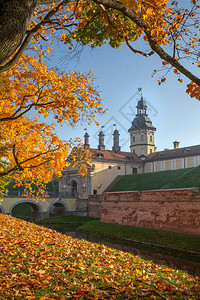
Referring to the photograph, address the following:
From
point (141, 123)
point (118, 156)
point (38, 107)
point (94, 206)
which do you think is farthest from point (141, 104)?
point (38, 107)

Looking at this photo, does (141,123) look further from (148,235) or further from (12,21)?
(12,21)

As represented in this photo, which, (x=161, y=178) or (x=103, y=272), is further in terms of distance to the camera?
(x=161, y=178)

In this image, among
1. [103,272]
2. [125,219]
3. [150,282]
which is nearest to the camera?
[150,282]

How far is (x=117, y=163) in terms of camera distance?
1901 inches

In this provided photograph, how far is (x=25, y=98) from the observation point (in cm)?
759

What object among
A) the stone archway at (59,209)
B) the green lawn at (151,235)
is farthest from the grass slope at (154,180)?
the green lawn at (151,235)

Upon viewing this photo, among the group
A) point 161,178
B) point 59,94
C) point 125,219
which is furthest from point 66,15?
point 161,178

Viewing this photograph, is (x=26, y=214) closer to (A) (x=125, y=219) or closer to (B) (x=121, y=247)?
(A) (x=125, y=219)

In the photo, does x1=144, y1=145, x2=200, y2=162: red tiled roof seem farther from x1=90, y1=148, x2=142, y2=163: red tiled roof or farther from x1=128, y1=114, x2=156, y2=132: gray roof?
x1=128, y1=114, x2=156, y2=132: gray roof

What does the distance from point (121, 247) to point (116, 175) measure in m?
27.5

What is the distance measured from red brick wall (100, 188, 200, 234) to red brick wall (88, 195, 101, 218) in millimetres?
7817

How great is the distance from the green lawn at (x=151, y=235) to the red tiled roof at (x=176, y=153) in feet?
70.7

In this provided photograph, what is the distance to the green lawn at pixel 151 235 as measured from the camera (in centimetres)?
1839

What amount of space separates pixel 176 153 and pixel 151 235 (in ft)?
89.4
